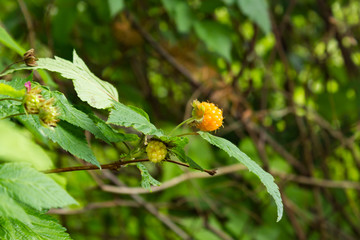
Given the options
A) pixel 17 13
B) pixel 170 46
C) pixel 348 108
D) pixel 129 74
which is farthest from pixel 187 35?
pixel 348 108

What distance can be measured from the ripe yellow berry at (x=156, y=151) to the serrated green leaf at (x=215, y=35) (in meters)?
0.87

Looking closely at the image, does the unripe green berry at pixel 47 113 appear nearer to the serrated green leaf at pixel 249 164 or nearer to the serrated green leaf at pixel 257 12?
the serrated green leaf at pixel 249 164

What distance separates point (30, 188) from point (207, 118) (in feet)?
0.67

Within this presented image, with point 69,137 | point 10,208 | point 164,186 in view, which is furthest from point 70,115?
point 164,186

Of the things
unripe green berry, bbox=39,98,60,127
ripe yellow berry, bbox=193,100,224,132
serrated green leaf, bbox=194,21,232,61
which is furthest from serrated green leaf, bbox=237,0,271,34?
unripe green berry, bbox=39,98,60,127

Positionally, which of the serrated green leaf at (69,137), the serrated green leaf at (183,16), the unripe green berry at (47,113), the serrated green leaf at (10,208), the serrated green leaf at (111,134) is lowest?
the serrated green leaf at (10,208)

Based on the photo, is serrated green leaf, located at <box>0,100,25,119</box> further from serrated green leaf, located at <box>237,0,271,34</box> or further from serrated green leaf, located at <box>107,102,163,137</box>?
serrated green leaf, located at <box>237,0,271,34</box>

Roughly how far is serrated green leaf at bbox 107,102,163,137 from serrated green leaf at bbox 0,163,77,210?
90 mm

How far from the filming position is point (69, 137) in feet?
1.47

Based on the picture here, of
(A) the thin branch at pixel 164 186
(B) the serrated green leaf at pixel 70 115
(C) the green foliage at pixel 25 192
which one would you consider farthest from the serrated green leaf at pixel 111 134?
(A) the thin branch at pixel 164 186

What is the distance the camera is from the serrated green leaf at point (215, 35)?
128 cm

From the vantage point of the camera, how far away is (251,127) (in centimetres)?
164

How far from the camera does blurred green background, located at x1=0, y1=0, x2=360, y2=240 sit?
4.77 ft

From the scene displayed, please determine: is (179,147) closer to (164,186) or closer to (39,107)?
(39,107)
